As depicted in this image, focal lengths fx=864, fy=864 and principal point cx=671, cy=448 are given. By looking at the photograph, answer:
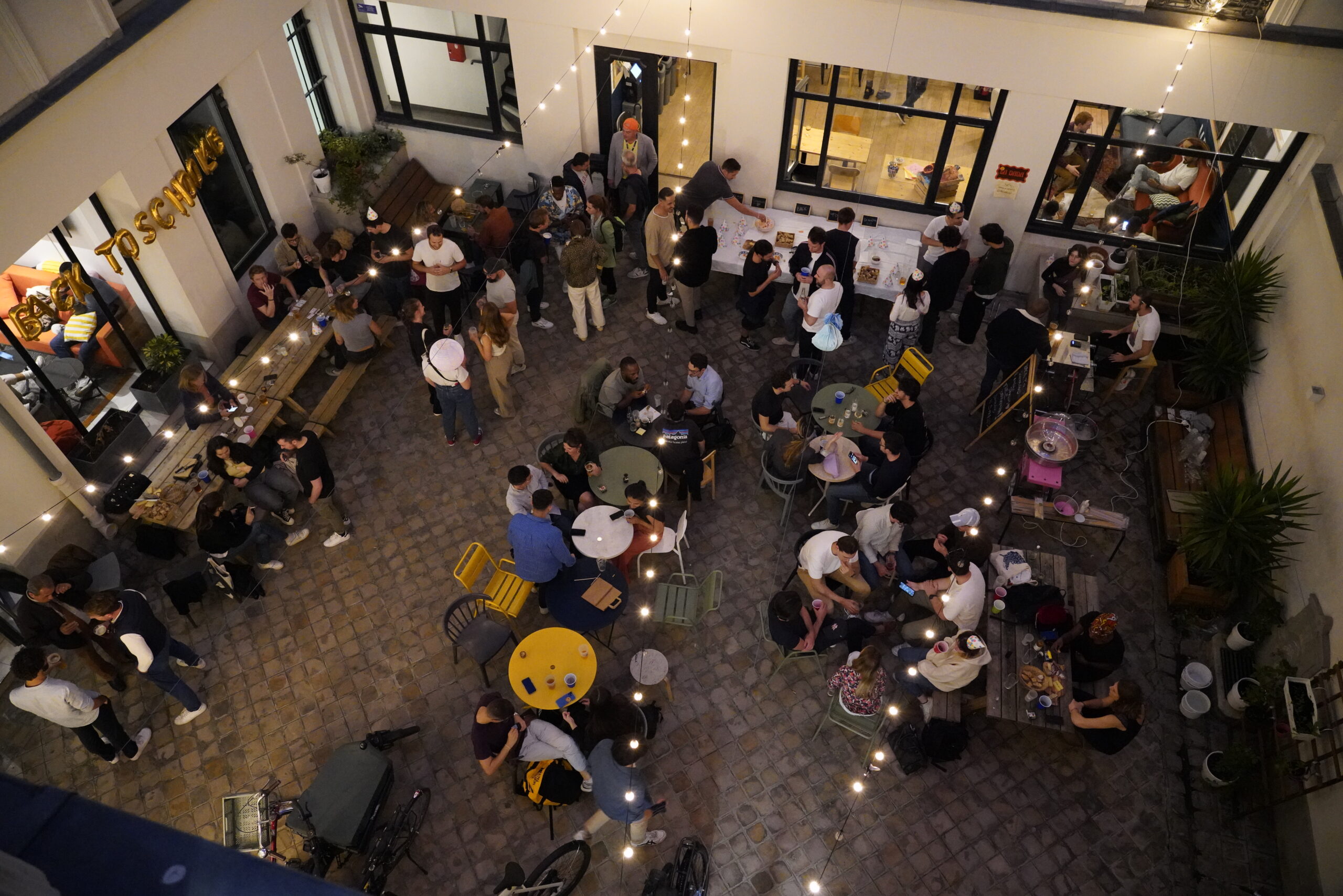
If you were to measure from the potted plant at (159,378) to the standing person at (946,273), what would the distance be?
8482mm

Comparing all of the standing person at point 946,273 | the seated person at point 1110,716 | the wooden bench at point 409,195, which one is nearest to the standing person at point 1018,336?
the standing person at point 946,273

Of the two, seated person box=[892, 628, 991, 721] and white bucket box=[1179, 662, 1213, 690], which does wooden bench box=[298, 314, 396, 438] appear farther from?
white bucket box=[1179, 662, 1213, 690]

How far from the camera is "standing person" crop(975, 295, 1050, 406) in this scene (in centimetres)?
928

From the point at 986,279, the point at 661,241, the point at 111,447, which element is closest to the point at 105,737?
the point at 111,447

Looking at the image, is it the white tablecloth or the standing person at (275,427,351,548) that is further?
the white tablecloth

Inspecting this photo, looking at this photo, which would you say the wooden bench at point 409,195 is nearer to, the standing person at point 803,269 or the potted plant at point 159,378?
the potted plant at point 159,378

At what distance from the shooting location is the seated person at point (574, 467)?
26.8ft

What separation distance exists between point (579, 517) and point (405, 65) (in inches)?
298

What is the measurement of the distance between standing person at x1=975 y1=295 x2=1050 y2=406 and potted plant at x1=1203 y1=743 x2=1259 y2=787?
4148 mm

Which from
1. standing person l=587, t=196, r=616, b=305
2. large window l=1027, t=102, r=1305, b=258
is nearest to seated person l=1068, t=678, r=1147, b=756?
large window l=1027, t=102, r=1305, b=258

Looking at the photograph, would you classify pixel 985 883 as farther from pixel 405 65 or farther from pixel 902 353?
pixel 405 65

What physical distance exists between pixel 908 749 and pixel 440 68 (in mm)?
10326

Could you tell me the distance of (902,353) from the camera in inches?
376

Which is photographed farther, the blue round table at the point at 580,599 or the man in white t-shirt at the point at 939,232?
the man in white t-shirt at the point at 939,232
